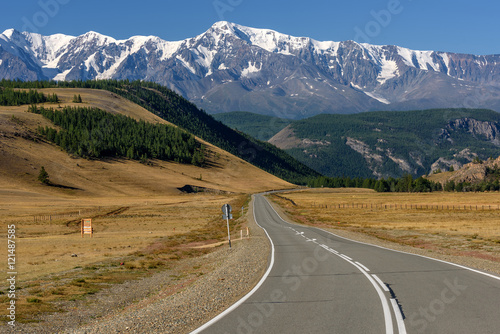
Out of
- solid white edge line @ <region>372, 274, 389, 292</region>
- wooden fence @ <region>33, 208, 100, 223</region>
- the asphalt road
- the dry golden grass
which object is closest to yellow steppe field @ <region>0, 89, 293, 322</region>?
the dry golden grass

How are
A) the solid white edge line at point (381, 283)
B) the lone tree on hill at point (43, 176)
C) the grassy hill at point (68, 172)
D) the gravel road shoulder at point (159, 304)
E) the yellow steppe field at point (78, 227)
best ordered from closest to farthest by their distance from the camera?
the gravel road shoulder at point (159, 304) < the solid white edge line at point (381, 283) < the yellow steppe field at point (78, 227) < the lone tree on hill at point (43, 176) < the grassy hill at point (68, 172)

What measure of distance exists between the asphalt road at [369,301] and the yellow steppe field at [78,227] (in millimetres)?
8064

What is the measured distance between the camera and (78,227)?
2408 inches

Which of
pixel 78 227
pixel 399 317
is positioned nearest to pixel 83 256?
pixel 399 317

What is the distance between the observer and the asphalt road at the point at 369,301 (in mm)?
11086

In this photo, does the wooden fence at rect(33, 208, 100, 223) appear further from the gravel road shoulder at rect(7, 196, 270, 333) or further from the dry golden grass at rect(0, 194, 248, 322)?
the gravel road shoulder at rect(7, 196, 270, 333)

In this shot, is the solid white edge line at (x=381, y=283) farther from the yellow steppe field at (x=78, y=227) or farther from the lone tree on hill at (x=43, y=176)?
the lone tree on hill at (x=43, y=176)

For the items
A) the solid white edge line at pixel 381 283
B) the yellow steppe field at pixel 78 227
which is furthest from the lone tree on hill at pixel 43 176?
the solid white edge line at pixel 381 283

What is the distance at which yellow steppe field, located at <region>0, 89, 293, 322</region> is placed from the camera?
23.6 m

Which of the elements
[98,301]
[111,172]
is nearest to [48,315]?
[98,301]

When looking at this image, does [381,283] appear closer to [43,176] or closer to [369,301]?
[369,301]

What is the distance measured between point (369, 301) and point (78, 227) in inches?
2180

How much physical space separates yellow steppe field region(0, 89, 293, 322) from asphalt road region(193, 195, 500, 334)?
8064 mm

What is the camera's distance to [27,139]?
169875 millimetres
